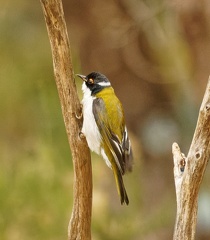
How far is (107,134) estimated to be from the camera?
2.57 metres

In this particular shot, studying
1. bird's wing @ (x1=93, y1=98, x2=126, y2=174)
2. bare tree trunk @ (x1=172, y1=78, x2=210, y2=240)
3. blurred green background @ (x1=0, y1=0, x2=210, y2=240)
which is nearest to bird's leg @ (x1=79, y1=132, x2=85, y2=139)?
bird's wing @ (x1=93, y1=98, x2=126, y2=174)

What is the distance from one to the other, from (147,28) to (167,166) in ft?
3.00

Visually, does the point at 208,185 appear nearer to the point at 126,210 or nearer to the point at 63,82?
the point at 126,210

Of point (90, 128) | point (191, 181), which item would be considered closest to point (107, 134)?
point (90, 128)

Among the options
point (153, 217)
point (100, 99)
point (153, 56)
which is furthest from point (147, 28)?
point (100, 99)

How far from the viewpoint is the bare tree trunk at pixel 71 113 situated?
233 cm

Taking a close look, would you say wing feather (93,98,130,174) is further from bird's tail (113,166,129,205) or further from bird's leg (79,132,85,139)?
bird's leg (79,132,85,139)

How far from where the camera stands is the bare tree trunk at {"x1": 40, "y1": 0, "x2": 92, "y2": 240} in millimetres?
2326

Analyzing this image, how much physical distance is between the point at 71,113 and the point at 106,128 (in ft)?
0.70

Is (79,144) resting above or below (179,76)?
below

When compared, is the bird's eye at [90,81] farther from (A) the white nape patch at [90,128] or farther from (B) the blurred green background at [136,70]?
(B) the blurred green background at [136,70]

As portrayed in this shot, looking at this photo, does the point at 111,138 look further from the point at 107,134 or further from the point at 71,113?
the point at 71,113

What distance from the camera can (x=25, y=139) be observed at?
5.34 meters

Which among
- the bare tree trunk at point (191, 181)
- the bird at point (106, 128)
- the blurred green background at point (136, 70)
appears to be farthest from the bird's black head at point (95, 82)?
the blurred green background at point (136, 70)
